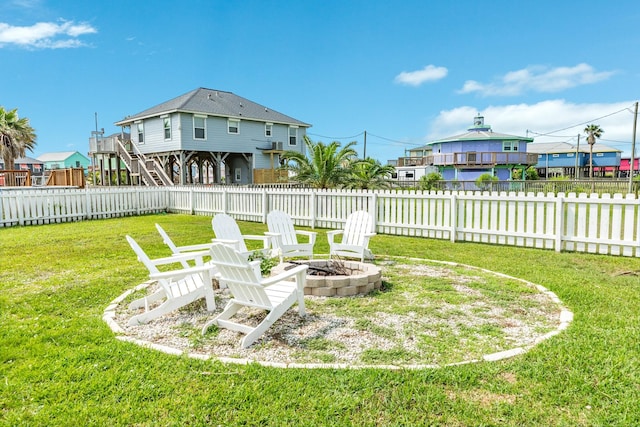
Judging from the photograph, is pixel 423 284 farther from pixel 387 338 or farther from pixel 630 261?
pixel 630 261

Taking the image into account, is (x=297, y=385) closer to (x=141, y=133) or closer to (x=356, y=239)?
(x=356, y=239)

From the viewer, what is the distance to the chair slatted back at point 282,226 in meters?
7.75

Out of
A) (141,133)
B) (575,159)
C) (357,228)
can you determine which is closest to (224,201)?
(357,228)

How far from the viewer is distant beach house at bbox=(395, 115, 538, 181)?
4053 cm

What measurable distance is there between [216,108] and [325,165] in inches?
629

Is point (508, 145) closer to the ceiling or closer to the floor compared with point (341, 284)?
closer to the ceiling

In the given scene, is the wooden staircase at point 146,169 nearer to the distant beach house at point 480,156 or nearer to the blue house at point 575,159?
the distant beach house at point 480,156

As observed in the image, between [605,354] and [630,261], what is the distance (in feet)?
18.6

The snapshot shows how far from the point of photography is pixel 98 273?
23.1 ft

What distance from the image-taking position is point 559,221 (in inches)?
357

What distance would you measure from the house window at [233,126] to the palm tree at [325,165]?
1434 cm

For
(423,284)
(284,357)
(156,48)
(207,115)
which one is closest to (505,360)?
(284,357)

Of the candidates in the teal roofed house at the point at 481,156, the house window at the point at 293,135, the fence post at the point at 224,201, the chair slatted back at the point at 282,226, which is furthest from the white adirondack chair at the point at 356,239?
the teal roofed house at the point at 481,156

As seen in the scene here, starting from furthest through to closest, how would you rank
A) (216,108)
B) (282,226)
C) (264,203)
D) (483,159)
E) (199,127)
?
(483,159)
(216,108)
(199,127)
(264,203)
(282,226)
